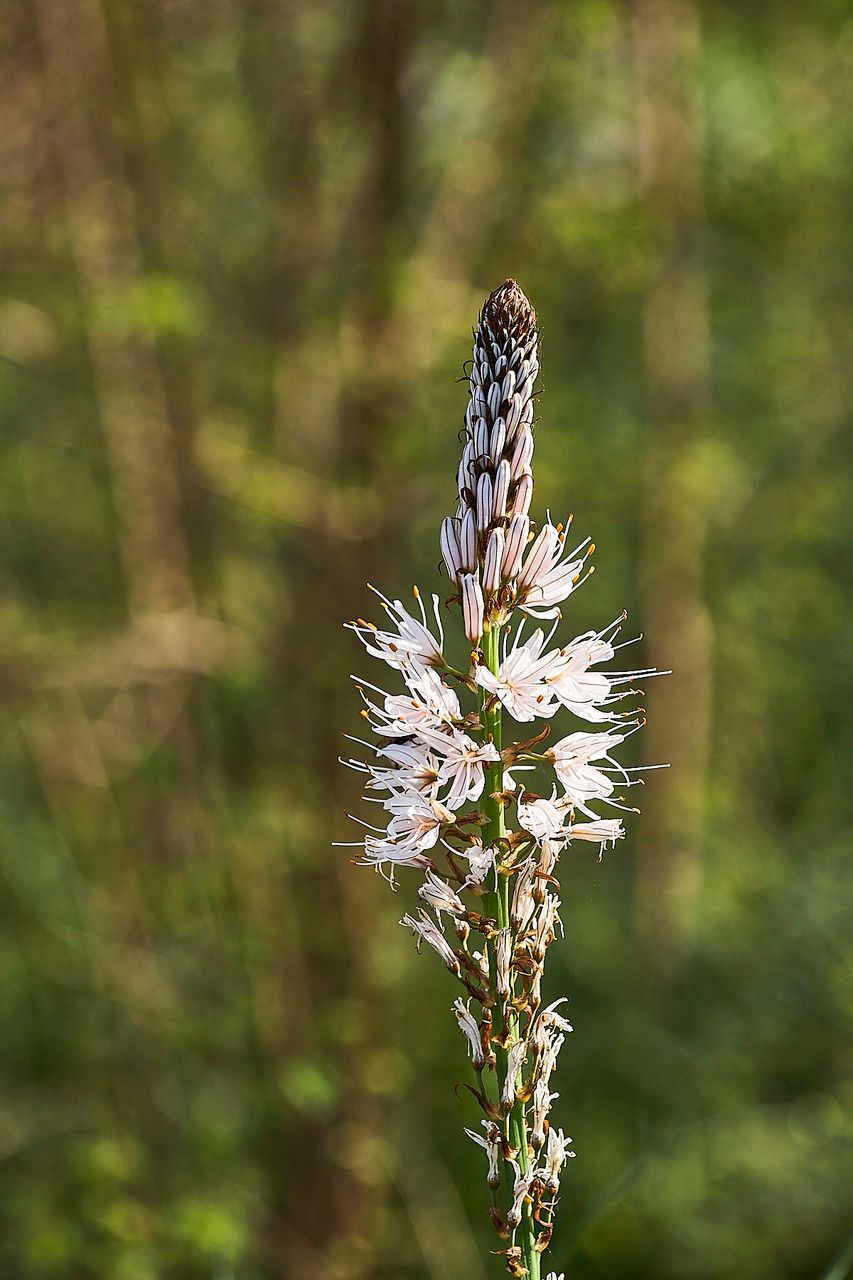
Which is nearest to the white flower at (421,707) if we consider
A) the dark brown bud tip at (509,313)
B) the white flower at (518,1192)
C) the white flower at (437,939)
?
the white flower at (437,939)

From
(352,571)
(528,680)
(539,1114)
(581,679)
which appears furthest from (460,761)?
(352,571)

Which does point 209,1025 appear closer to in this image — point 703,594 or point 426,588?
point 426,588

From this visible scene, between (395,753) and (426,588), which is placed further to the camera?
(426,588)

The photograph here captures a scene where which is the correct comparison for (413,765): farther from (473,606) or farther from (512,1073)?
(512,1073)

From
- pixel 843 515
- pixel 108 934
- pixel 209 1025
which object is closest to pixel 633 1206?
pixel 209 1025

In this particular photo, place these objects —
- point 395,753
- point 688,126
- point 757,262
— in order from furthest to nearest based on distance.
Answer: point 757,262 → point 688,126 → point 395,753

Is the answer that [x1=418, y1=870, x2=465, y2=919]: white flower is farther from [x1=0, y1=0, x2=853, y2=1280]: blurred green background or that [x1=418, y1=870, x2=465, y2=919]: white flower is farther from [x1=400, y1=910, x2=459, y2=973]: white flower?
[x1=0, y1=0, x2=853, y2=1280]: blurred green background
